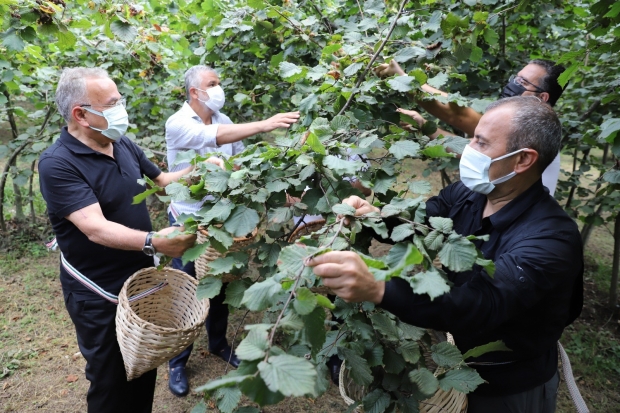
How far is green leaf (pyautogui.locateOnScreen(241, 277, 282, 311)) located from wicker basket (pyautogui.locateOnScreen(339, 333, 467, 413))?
17.8 inches

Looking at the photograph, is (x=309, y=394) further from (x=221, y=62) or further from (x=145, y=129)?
(x=145, y=129)

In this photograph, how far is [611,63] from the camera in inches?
136

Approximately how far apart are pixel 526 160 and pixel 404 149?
0.43 m

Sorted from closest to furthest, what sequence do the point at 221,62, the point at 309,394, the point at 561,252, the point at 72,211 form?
the point at 309,394, the point at 561,252, the point at 72,211, the point at 221,62

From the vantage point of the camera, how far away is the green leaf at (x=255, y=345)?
91cm

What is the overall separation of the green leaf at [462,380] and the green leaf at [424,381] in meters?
0.07

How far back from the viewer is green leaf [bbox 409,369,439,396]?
120cm

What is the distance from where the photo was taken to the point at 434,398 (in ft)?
4.63

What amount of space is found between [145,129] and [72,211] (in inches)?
147

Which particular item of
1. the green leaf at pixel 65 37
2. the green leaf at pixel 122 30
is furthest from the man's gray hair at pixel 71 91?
the green leaf at pixel 122 30

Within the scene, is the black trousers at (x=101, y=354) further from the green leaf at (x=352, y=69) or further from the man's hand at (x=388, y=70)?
the man's hand at (x=388, y=70)

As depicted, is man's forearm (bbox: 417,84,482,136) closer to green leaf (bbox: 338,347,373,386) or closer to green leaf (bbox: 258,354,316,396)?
green leaf (bbox: 338,347,373,386)

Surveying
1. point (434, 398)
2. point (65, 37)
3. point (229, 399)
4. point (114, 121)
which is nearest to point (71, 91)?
point (114, 121)

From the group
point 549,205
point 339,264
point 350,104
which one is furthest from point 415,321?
point 350,104
